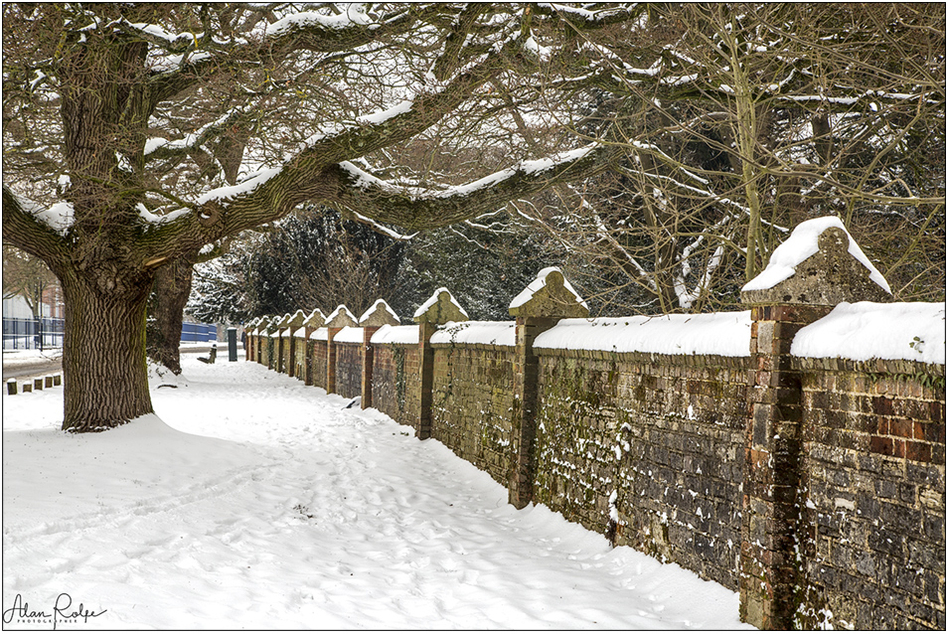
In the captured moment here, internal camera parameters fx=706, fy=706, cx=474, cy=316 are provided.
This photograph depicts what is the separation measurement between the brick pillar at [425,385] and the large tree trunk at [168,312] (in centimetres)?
1054

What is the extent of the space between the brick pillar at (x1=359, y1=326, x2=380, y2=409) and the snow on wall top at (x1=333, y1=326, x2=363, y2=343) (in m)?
0.39

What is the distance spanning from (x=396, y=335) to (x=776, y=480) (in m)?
9.22

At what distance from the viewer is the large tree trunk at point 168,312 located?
19.1 m

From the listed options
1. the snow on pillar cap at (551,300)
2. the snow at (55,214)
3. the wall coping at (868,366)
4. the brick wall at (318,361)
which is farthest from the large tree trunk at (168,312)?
the wall coping at (868,366)

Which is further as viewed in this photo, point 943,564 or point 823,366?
point 823,366

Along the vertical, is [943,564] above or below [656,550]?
above

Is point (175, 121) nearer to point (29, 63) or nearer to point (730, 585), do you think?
point (29, 63)

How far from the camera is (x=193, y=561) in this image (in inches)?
197

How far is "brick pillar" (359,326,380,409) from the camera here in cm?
1452

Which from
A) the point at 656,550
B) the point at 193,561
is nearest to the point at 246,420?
the point at 193,561

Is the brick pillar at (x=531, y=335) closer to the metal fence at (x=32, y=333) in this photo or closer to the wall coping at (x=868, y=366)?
the wall coping at (x=868, y=366)

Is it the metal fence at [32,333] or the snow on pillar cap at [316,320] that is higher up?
the snow on pillar cap at [316,320]

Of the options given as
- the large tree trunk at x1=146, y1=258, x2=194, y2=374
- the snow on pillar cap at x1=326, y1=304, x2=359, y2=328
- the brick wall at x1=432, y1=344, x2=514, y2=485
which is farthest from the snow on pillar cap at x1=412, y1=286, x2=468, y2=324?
the large tree trunk at x1=146, y1=258, x2=194, y2=374

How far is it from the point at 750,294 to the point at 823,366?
1.92 ft
